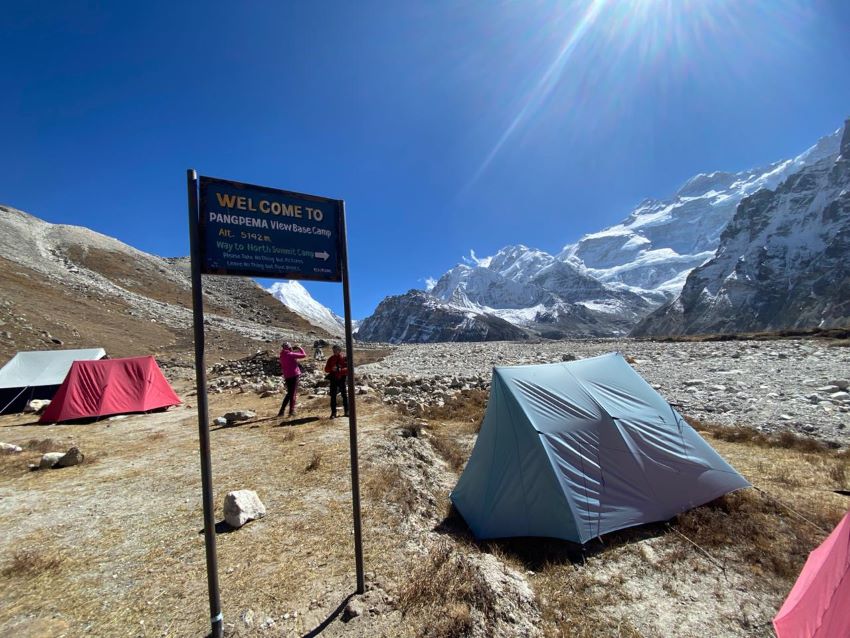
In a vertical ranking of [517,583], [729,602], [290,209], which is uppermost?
[290,209]

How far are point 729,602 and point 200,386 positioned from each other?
6.26 m

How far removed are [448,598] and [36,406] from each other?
18260 mm

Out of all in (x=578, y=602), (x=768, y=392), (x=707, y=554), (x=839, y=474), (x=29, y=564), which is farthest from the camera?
(x=768, y=392)

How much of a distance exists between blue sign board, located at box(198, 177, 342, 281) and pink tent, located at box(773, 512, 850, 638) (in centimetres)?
516

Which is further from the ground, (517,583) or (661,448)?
(661,448)

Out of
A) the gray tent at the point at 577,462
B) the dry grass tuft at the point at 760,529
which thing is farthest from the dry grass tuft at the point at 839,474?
the gray tent at the point at 577,462

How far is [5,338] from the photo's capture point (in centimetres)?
2397

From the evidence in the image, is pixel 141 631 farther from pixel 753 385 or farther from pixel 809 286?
pixel 809 286

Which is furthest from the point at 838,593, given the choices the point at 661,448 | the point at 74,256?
the point at 74,256

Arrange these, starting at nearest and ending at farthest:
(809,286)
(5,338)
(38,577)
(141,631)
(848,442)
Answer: (141,631) → (38,577) → (848,442) → (5,338) → (809,286)

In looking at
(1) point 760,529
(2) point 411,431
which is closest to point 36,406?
(2) point 411,431

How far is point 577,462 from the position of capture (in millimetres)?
5809

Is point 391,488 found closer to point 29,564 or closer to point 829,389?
point 29,564

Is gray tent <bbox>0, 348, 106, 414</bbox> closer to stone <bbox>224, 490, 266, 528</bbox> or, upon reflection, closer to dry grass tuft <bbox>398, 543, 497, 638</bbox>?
stone <bbox>224, 490, 266, 528</bbox>
